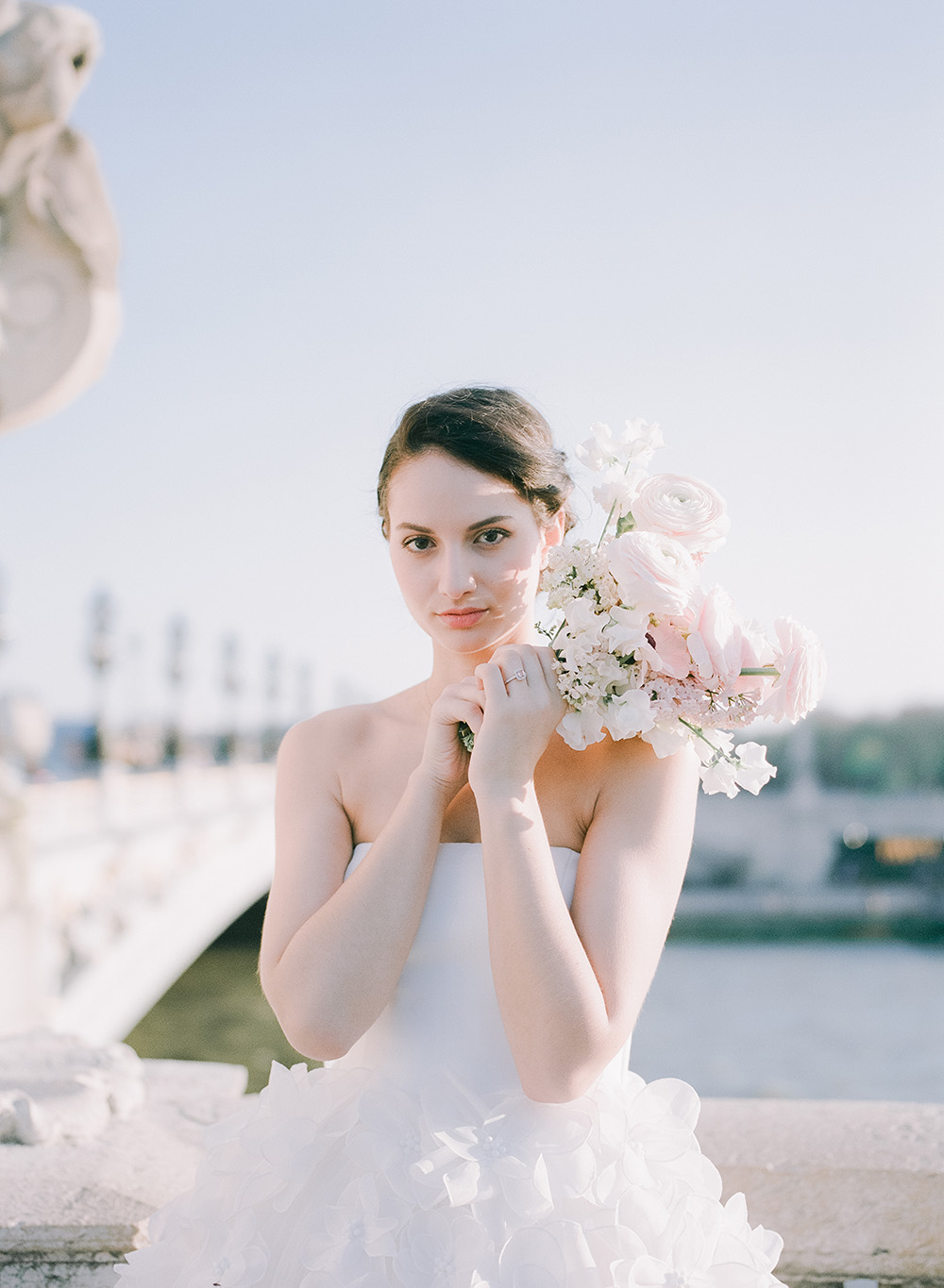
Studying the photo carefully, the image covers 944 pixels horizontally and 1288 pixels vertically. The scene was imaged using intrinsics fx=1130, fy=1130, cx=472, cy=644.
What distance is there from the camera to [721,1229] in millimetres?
1678

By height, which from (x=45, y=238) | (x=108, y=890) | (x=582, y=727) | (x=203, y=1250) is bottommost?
(x=108, y=890)

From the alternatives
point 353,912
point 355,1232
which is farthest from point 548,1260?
point 353,912

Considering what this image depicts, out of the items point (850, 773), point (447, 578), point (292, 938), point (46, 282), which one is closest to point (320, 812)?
point (292, 938)

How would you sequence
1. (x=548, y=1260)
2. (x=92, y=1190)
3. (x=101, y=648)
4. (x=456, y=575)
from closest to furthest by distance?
(x=548, y=1260), (x=456, y=575), (x=92, y=1190), (x=101, y=648)

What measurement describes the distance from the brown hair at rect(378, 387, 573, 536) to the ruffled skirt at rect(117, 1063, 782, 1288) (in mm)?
983

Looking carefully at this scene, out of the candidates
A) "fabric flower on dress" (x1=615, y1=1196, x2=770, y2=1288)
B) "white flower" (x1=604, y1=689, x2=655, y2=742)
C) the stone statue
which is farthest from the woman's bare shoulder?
the stone statue

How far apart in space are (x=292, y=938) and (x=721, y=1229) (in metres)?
0.77

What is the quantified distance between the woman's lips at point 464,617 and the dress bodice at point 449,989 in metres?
0.37

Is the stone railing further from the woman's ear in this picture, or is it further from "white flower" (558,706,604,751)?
the woman's ear

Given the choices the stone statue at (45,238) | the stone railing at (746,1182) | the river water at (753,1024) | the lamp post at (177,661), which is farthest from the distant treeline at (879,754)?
the stone railing at (746,1182)

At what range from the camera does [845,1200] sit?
235 cm

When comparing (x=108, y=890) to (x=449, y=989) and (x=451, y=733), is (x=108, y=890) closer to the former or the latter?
(x=449, y=989)

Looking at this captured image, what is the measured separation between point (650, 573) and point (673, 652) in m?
0.13

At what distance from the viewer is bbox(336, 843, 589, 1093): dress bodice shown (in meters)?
1.79
